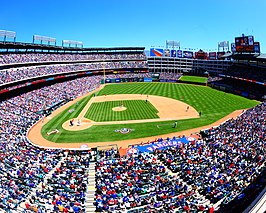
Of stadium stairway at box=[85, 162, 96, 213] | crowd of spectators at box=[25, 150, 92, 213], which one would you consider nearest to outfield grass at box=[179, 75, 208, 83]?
crowd of spectators at box=[25, 150, 92, 213]

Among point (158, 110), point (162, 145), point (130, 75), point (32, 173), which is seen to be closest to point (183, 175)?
point (162, 145)

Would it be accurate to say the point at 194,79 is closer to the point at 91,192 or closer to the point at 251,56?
the point at 251,56

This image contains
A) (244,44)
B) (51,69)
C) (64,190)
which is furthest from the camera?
(51,69)

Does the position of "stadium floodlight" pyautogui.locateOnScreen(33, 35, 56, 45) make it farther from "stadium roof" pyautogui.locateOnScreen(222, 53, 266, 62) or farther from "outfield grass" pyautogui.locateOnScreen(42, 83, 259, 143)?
"stadium roof" pyautogui.locateOnScreen(222, 53, 266, 62)

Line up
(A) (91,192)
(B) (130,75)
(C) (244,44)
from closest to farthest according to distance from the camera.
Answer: (A) (91,192) < (C) (244,44) < (B) (130,75)

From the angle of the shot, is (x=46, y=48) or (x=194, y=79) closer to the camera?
(x=46, y=48)

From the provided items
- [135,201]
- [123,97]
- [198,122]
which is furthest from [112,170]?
[123,97]
